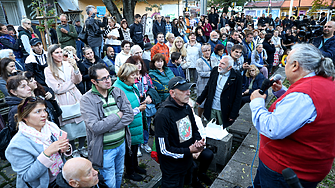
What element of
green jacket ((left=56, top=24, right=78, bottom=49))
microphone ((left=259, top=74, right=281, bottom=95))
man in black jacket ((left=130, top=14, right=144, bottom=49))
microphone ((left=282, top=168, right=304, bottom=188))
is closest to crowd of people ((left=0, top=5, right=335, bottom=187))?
microphone ((left=259, top=74, right=281, bottom=95))

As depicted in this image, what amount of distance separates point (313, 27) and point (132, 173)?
18.2ft

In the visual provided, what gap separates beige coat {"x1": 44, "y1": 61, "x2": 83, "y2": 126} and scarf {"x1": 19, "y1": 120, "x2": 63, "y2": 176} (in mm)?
1313

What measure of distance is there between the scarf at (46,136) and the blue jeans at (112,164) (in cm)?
54

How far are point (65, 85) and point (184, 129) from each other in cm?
238

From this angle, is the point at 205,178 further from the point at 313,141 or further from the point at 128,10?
the point at 128,10

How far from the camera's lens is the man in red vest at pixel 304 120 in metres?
1.64

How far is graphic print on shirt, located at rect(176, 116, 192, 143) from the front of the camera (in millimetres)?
2621

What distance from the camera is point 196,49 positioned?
7.42 m

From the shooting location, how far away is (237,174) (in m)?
3.35

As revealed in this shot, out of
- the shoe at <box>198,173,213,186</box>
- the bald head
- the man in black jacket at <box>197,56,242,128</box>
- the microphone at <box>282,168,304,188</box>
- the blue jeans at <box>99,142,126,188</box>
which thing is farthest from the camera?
the man in black jacket at <box>197,56,242,128</box>

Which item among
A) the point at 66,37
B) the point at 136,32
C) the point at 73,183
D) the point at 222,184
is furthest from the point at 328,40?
the point at 66,37

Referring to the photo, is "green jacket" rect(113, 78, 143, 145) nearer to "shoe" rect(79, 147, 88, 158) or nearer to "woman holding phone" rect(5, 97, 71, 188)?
"woman holding phone" rect(5, 97, 71, 188)

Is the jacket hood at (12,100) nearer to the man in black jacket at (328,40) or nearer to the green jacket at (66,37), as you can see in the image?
the green jacket at (66,37)

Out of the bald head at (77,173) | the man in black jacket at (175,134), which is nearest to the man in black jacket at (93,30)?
the man in black jacket at (175,134)
